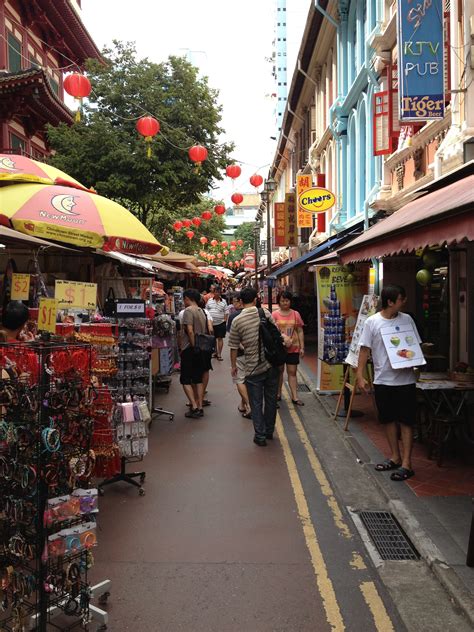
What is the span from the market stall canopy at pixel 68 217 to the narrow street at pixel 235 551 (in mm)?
2618

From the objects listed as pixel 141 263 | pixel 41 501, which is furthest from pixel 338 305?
pixel 41 501

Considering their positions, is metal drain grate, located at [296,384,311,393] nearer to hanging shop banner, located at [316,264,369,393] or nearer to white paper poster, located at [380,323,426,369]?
hanging shop banner, located at [316,264,369,393]

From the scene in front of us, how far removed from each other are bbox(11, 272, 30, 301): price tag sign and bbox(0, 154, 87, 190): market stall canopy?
1574 millimetres

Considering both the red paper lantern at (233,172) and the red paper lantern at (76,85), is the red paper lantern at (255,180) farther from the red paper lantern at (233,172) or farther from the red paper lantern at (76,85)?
the red paper lantern at (76,85)

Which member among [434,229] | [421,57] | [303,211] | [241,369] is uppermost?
[421,57]

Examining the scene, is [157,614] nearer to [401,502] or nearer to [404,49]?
[401,502]

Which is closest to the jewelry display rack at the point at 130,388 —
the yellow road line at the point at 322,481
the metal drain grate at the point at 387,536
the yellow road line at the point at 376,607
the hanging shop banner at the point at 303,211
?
the yellow road line at the point at 322,481

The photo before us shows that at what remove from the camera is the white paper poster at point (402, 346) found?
5598mm

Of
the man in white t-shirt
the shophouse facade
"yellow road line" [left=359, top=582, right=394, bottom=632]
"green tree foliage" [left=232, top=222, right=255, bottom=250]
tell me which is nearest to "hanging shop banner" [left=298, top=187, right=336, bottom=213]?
the shophouse facade

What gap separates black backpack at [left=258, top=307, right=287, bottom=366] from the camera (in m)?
7.01

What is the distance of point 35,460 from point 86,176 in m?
17.3

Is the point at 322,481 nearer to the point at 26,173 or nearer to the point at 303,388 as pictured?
the point at 26,173

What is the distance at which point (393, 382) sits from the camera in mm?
5676

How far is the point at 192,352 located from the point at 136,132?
1300cm
